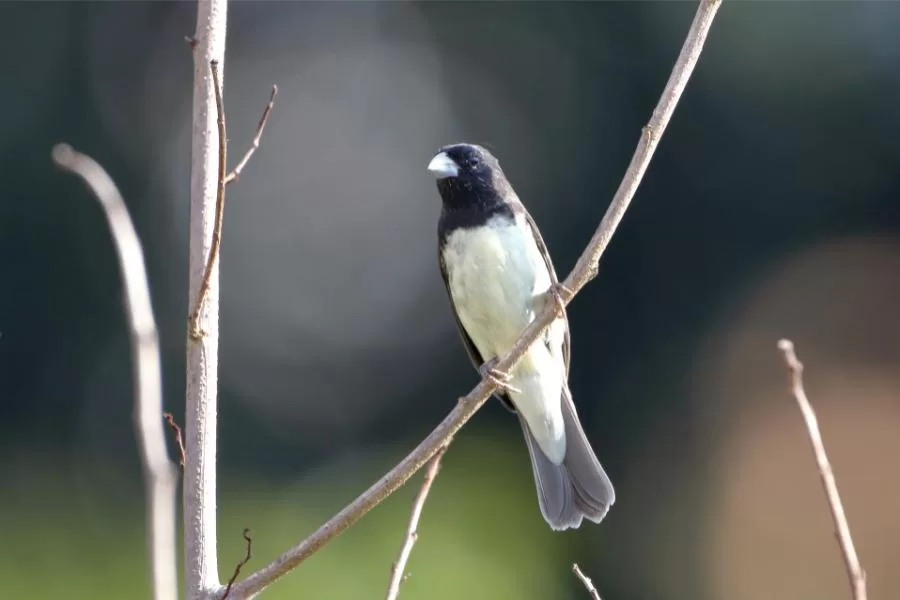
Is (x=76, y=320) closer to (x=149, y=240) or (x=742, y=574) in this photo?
(x=149, y=240)

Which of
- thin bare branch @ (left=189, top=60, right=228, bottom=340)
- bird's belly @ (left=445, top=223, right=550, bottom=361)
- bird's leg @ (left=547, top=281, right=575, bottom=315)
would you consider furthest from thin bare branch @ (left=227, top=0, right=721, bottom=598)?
bird's belly @ (left=445, top=223, right=550, bottom=361)

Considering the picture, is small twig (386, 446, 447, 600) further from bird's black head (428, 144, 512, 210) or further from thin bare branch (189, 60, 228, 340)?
bird's black head (428, 144, 512, 210)

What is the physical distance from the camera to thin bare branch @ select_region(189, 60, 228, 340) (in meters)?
2.01

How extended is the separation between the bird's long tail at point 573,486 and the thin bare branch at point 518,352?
1.18 meters

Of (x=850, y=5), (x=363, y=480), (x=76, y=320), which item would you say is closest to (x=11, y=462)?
(x=76, y=320)

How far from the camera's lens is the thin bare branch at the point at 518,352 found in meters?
2.02

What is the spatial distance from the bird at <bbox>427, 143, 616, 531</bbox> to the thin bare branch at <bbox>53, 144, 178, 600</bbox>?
5.64 ft

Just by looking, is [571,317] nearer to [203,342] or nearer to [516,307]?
[516,307]

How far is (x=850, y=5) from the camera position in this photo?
10039 millimetres

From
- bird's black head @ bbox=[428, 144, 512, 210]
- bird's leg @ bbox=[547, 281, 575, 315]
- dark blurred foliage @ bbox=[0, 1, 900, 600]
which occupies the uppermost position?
bird's black head @ bbox=[428, 144, 512, 210]

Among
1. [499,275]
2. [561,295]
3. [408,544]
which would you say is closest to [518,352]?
[561,295]

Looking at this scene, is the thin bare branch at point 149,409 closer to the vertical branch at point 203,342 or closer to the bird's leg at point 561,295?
the vertical branch at point 203,342

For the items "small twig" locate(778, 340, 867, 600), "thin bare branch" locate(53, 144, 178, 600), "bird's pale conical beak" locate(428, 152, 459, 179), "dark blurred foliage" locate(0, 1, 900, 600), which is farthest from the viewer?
"dark blurred foliage" locate(0, 1, 900, 600)

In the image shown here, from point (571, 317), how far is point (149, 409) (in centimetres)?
624
